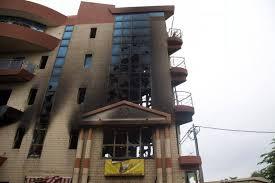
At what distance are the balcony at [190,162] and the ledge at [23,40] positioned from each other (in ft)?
59.9

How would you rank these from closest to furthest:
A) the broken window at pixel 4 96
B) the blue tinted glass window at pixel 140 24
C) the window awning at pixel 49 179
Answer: the window awning at pixel 49 179
the broken window at pixel 4 96
the blue tinted glass window at pixel 140 24

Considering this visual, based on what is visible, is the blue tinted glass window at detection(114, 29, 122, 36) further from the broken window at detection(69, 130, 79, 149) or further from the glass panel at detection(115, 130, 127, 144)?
the broken window at detection(69, 130, 79, 149)

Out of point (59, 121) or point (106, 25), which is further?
point (106, 25)

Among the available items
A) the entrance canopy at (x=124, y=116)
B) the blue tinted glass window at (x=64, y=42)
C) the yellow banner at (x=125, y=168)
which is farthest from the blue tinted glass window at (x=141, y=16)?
the yellow banner at (x=125, y=168)

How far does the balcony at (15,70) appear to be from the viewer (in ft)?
79.4

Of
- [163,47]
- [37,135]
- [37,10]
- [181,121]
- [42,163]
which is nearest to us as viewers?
[42,163]

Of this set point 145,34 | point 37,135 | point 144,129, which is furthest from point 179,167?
point 145,34

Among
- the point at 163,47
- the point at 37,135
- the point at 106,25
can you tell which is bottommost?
the point at 37,135

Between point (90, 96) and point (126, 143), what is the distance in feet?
18.7

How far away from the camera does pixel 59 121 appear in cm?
2202

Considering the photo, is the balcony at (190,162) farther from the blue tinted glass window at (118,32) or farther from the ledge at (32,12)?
the ledge at (32,12)

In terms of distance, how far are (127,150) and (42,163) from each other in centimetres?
669

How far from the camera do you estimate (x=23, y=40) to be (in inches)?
1030

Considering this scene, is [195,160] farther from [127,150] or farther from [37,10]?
[37,10]
